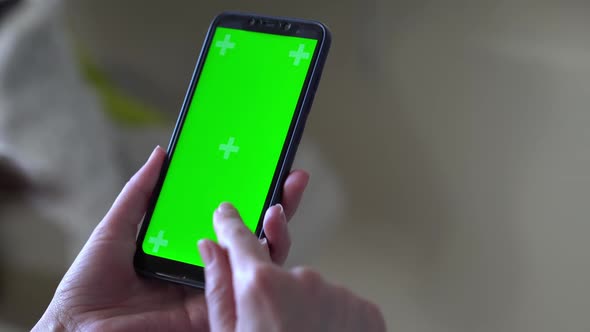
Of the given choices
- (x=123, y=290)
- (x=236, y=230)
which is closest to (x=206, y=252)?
(x=236, y=230)

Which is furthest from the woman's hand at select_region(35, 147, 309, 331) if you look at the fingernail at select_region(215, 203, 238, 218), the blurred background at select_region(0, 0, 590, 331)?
the blurred background at select_region(0, 0, 590, 331)

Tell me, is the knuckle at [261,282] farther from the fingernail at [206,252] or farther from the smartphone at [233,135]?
the smartphone at [233,135]

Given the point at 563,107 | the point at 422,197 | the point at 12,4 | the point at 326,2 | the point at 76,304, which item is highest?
the point at 326,2

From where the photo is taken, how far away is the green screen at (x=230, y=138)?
0.76 m

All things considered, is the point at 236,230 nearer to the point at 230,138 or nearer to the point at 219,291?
the point at 219,291

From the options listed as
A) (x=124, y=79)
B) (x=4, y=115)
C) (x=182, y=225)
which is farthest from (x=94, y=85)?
(x=182, y=225)

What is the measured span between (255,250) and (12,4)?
1133 mm

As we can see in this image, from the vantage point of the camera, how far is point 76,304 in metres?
0.72

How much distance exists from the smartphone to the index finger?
17 centimetres

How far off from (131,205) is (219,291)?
0.28 metres

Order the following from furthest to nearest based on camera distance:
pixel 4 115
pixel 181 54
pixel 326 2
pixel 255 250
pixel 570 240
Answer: pixel 181 54 < pixel 326 2 < pixel 570 240 < pixel 4 115 < pixel 255 250

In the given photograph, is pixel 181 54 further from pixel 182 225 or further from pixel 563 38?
pixel 182 225

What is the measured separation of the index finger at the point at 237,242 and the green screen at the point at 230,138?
174 mm

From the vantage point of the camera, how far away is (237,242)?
53 centimetres
